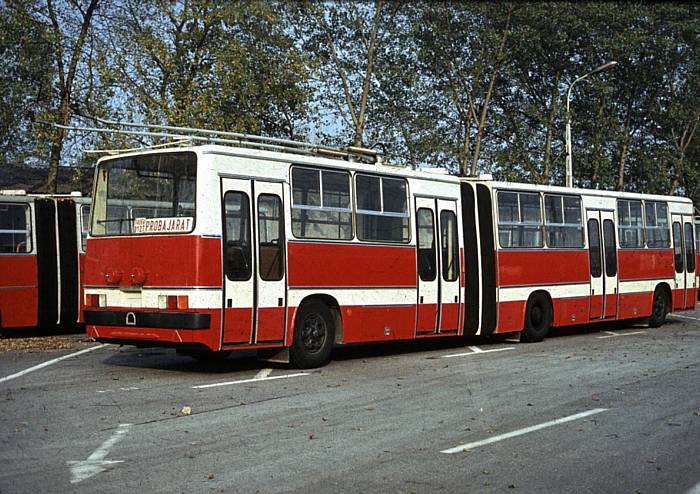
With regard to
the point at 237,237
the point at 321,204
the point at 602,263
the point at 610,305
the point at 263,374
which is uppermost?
the point at 321,204

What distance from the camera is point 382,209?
16.2 m

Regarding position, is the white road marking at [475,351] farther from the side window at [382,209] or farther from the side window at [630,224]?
the side window at [630,224]

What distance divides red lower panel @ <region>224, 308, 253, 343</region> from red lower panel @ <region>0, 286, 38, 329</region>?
337 inches

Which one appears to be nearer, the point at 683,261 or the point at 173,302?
the point at 173,302

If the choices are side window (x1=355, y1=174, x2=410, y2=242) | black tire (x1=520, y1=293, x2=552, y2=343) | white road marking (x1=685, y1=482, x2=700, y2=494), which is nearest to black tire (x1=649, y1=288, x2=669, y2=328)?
black tire (x1=520, y1=293, x2=552, y2=343)

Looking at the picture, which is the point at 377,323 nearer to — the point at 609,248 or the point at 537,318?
the point at 537,318

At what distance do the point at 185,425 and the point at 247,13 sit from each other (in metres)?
23.0

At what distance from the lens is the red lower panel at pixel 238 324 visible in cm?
1305

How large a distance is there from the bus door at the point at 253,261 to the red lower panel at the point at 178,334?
0.16m

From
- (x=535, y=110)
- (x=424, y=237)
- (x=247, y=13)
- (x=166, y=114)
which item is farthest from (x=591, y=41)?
(x=424, y=237)

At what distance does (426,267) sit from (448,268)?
2.37 ft

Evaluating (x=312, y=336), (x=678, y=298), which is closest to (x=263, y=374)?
(x=312, y=336)

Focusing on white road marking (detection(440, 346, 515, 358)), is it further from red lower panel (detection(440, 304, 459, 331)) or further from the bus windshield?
the bus windshield

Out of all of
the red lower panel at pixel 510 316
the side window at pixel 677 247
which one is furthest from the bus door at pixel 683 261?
the red lower panel at pixel 510 316
